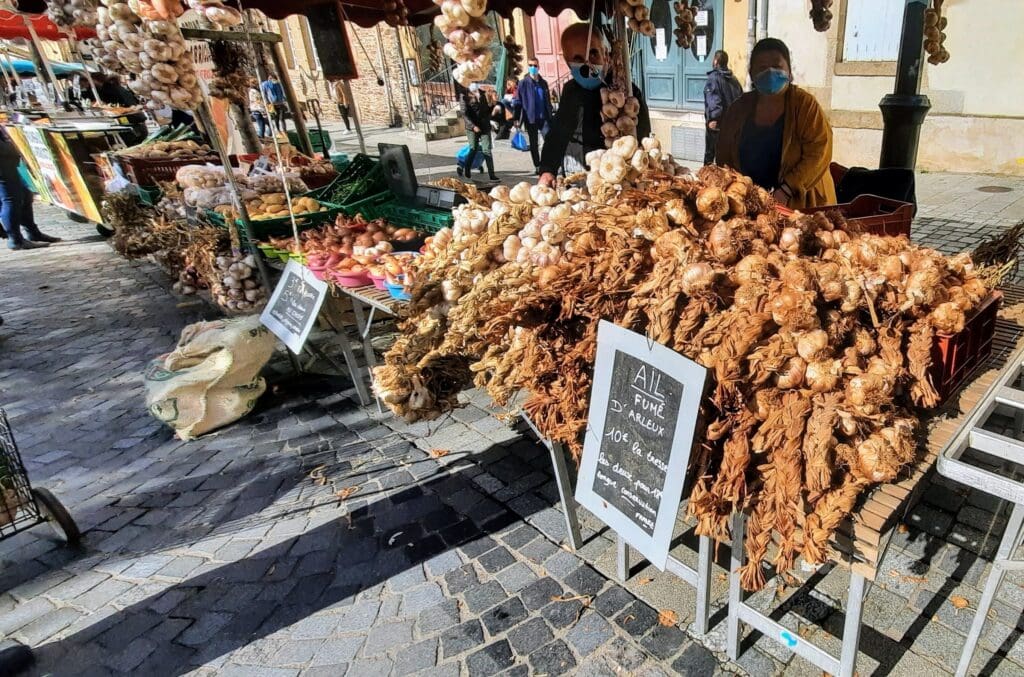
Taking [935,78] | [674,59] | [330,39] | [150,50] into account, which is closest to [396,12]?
[330,39]

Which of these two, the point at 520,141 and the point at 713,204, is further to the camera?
Answer: the point at 520,141

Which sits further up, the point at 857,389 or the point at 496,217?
the point at 496,217

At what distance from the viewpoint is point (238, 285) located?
5453 mm

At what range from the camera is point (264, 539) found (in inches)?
134

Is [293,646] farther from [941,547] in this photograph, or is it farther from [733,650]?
[941,547]

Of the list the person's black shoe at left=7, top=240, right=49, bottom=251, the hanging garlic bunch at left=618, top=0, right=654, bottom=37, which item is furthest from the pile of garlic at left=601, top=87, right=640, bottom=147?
the person's black shoe at left=7, top=240, right=49, bottom=251

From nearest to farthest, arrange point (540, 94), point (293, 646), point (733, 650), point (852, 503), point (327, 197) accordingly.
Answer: point (852, 503) < point (733, 650) < point (293, 646) < point (327, 197) < point (540, 94)

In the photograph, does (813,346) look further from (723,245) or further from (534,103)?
(534,103)

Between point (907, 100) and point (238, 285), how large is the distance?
6.07 metres

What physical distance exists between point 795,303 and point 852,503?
0.58 m

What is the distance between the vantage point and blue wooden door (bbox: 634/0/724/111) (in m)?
11.0

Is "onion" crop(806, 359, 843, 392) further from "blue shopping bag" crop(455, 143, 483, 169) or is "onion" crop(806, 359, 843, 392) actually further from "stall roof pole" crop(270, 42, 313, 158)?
"blue shopping bag" crop(455, 143, 483, 169)

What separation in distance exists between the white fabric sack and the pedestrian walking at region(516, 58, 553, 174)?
7434mm

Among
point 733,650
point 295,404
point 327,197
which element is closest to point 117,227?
point 327,197
